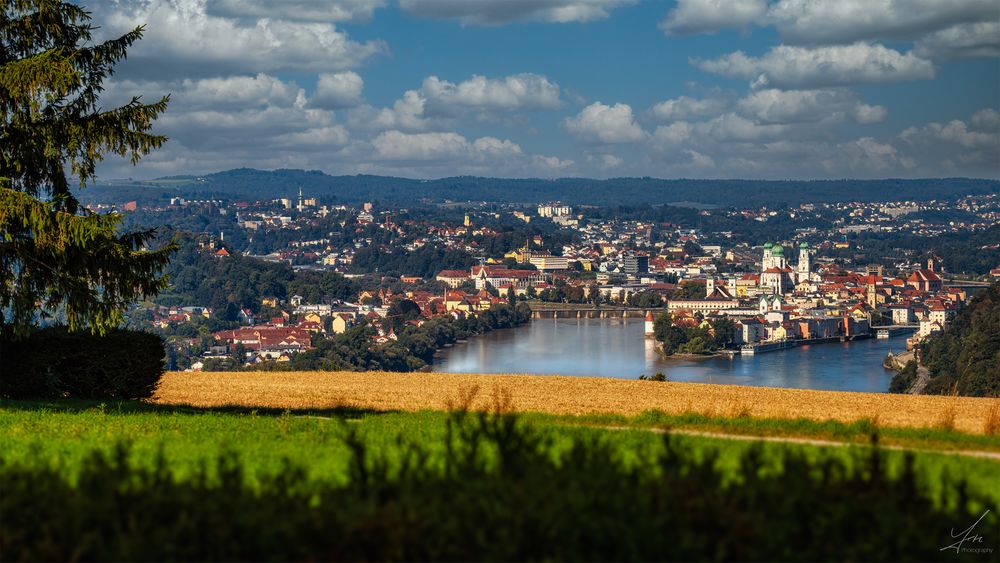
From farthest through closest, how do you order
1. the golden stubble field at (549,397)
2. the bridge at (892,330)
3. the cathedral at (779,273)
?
the cathedral at (779,273) < the bridge at (892,330) < the golden stubble field at (549,397)

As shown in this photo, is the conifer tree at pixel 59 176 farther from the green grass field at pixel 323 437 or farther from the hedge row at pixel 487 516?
the hedge row at pixel 487 516

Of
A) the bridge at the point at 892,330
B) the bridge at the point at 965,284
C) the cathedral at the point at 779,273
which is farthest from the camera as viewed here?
the cathedral at the point at 779,273

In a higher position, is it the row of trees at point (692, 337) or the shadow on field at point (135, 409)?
the shadow on field at point (135, 409)

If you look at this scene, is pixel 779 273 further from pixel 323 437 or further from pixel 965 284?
pixel 323 437

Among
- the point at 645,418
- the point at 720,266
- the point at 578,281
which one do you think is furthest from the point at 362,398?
the point at 720,266

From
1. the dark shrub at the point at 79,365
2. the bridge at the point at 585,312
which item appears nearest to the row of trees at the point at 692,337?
the bridge at the point at 585,312

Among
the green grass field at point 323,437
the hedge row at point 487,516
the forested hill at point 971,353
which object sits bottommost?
the forested hill at point 971,353
